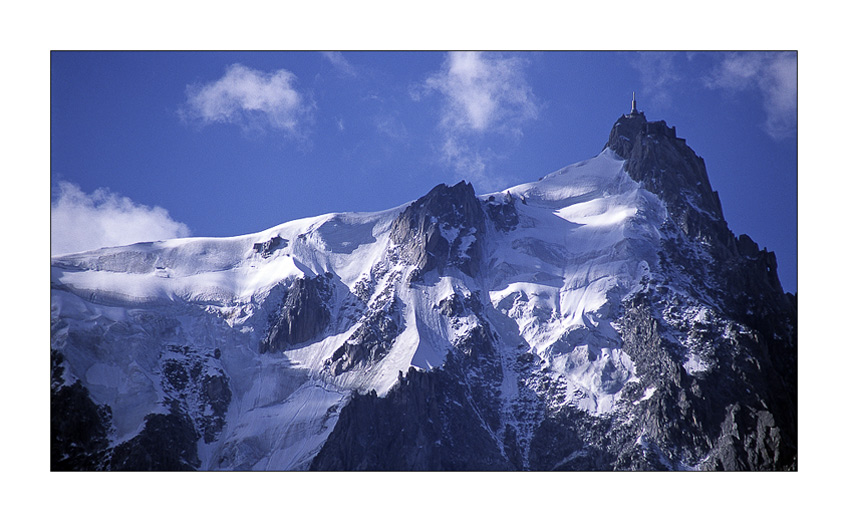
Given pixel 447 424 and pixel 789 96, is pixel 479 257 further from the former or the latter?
pixel 789 96

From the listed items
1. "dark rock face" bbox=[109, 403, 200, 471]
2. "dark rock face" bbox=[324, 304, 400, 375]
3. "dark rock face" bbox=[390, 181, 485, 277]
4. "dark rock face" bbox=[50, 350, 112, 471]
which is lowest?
"dark rock face" bbox=[109, 403, 200, 471]

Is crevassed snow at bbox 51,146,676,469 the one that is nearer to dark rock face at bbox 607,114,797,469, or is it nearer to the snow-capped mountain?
the snow-capped mountain

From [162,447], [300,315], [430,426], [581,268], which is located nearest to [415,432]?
[430,426]

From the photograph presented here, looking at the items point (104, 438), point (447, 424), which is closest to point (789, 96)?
point (447, 424)

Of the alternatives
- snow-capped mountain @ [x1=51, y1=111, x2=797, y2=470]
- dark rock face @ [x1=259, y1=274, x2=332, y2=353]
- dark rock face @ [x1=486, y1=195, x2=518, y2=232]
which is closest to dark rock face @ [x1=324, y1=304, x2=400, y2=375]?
snow-capped mountain @ [x1=51, y1=111, x2=797, y2=470]

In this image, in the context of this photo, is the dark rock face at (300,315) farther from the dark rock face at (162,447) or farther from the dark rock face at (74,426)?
the dark rock face at (74,426)
